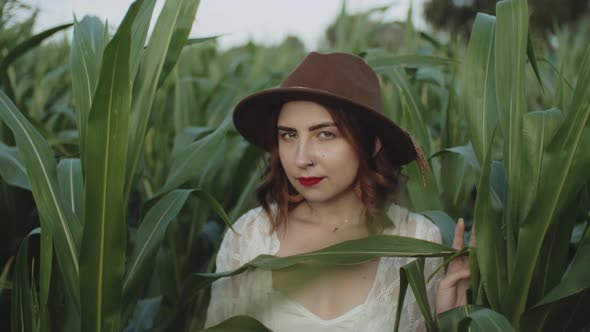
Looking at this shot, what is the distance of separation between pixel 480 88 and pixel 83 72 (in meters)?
0.60

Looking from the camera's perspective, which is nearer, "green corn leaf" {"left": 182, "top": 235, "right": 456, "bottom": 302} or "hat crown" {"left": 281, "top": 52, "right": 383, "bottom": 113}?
"green corn leaf" {"left": 182, "top": 235, "right": 456, "bottom": 302}

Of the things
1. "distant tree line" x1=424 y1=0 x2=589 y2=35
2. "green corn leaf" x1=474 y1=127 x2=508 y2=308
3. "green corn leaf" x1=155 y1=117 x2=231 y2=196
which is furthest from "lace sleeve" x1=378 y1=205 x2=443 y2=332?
"distant tree line" x1=424 y1=0 x2=589 y2=35

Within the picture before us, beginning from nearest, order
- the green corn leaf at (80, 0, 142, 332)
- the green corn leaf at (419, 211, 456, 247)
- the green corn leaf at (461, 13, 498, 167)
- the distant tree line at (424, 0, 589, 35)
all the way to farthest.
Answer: the green corn leaf at (80, 0, 142, 332) → the green corn leaf at (461, 13, 498, 167) → the green corn leaf at (419, 211, 456, 247) → the distant tree line at (424, 0, 589, 35)

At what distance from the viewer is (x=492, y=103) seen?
3.33 feet

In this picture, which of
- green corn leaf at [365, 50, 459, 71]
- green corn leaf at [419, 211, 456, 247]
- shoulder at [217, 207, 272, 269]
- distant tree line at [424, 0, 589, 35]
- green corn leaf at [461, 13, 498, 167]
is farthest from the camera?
distant tree line at [424, 0, 589, 35]

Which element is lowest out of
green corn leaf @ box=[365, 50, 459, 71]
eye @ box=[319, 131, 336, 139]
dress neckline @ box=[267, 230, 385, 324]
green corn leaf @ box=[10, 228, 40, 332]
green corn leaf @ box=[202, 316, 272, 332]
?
dress neckline @ box=[267, 230, 385, 324]

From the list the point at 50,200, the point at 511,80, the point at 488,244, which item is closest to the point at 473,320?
the point at 488,244

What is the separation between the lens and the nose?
1096 mm

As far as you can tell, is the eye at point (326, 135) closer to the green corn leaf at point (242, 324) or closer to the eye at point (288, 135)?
the eye at point (288, 135)

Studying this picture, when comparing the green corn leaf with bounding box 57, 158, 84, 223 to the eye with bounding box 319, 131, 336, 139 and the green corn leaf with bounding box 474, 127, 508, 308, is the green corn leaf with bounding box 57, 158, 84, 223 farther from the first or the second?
the green corn leaf with bounding box 474, 127, 508, 308

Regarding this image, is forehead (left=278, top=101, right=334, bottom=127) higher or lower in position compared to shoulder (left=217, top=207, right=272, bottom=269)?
higher

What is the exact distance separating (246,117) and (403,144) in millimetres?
301

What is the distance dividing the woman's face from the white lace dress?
153 mm

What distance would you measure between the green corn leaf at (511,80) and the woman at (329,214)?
163 millimetres
